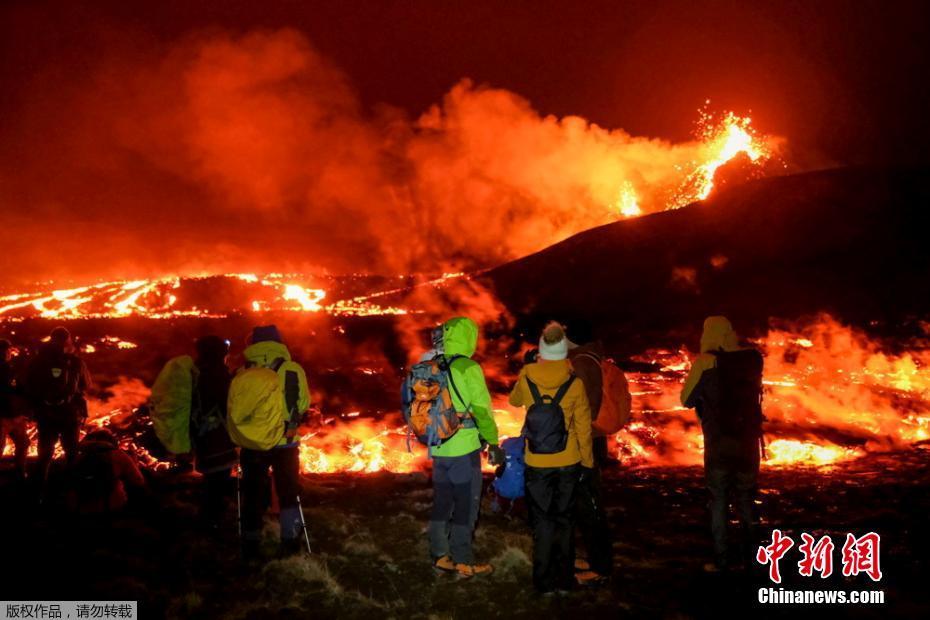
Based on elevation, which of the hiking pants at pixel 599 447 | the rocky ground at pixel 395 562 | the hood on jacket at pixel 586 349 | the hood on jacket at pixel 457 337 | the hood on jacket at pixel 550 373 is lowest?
the rocky ground at pixel 395 562

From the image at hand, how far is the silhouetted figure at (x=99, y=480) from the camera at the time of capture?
22.5ft

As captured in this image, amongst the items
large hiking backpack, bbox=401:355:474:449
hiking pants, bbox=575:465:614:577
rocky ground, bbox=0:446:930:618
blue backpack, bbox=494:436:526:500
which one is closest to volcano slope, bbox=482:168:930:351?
rocky ground, bbox=0:446:930:618

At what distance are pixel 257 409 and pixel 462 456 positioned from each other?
202 cm

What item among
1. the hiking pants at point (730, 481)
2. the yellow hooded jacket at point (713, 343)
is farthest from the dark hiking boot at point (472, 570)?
the yellow hooded jacket at point (713, 343)

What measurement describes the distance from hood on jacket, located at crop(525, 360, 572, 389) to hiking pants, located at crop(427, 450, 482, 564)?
3.20ft

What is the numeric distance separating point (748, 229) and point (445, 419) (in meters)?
44.8

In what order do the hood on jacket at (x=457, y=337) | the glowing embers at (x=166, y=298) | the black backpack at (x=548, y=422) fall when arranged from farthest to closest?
the glowing embers at (x=166, y=298) → the hood on jacket at (x=457, y=337) → the black backpack at (x=548, y=422)

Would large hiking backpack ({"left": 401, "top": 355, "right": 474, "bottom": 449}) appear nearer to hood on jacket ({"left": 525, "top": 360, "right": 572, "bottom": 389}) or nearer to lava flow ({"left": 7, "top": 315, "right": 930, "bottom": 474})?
hood on jacket ({"left": 525, "top": 360, "right": 572, "bottom": 389})

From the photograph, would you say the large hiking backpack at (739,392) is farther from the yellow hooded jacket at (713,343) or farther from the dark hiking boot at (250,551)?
the dark hiking boot at (250,551)

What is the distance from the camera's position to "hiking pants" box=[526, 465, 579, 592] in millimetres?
5133

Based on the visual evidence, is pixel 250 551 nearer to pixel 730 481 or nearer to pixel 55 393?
pixel 55 393

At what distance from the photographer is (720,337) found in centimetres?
568

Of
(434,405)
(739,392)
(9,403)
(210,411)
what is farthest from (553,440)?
(9,403)

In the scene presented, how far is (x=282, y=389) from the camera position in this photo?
5977mm
